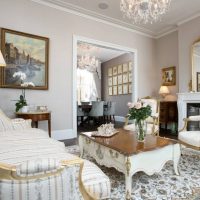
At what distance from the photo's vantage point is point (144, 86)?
595cm

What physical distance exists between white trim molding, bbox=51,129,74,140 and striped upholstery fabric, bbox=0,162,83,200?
134 inches

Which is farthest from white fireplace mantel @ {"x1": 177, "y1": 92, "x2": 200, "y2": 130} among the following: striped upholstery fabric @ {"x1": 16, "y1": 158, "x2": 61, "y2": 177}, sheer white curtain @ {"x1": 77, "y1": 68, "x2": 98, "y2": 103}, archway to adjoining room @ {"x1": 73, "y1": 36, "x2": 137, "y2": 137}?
sheer white curtain @ {"x1": 77, "y1": 68, "x2": 98, "y2": 103}

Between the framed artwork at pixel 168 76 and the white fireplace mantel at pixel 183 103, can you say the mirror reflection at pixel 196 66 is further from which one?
the framed artwork at pixel 168 76

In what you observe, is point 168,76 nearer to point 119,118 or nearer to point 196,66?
point 196,66

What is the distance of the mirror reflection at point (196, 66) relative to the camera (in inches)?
181

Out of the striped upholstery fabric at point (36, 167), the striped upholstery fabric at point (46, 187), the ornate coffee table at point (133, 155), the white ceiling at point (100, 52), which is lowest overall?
the ornate coffee table at point (133, 155)

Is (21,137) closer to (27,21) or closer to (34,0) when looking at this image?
(27,21)

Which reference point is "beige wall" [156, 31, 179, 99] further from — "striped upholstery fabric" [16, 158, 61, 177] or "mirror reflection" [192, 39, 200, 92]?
"striped upholstery fabric" [16, 158, 61, 177]

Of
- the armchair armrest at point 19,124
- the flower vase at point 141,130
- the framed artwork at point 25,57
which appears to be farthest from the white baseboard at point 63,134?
the flower vase at point 141,130

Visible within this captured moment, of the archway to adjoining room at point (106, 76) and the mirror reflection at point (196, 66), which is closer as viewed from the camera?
the mirror reflection at point (196, 66)

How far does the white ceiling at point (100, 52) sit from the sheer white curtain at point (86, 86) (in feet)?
3.62

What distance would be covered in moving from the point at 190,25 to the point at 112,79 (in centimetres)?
467

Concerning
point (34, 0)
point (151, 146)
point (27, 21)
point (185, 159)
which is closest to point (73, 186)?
point (151, 146)

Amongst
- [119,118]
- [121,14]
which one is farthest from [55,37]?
[119,118]
